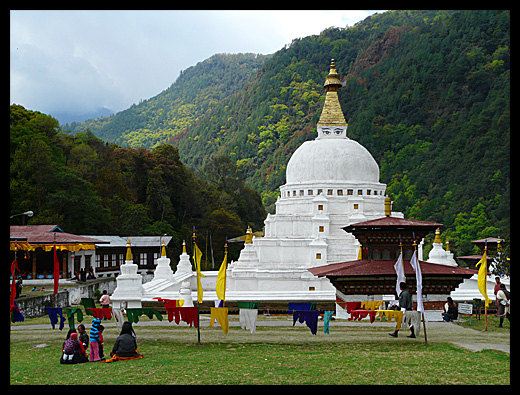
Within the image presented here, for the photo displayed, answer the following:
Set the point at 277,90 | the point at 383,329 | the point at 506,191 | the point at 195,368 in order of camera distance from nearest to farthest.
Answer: the point at 195,368, the point at 383,329, the point at 506,191, the point at 277,90

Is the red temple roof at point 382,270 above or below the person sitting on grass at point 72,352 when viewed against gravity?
above

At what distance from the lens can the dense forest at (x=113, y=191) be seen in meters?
43.5

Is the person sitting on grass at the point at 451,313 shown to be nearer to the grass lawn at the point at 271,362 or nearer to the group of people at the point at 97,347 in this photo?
the grass lawn at the point at 271,362

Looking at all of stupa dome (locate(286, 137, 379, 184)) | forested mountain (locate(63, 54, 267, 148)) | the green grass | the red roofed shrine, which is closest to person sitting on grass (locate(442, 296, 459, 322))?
the green grass

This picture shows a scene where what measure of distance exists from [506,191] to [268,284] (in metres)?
42.7

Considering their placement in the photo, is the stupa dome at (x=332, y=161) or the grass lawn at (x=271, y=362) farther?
the stupa dome at (x=332, y=161)

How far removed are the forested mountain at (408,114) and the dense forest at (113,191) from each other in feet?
74.4

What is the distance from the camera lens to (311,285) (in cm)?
2997

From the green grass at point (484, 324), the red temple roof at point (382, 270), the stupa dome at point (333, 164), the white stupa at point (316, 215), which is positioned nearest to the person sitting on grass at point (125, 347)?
the red temple roof at point (382, 270)

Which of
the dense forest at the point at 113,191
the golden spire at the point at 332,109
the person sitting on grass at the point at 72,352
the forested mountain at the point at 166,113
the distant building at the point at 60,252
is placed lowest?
the person sitting on grass at the point at 72,352

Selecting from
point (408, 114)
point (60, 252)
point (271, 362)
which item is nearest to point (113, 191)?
point (60, 252)

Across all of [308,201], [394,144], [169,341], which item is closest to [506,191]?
[394,144]

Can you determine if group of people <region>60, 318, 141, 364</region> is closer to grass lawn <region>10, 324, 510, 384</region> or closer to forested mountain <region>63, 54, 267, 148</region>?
Answer: grass lawn <region>10, 324, 510, 384</region>
